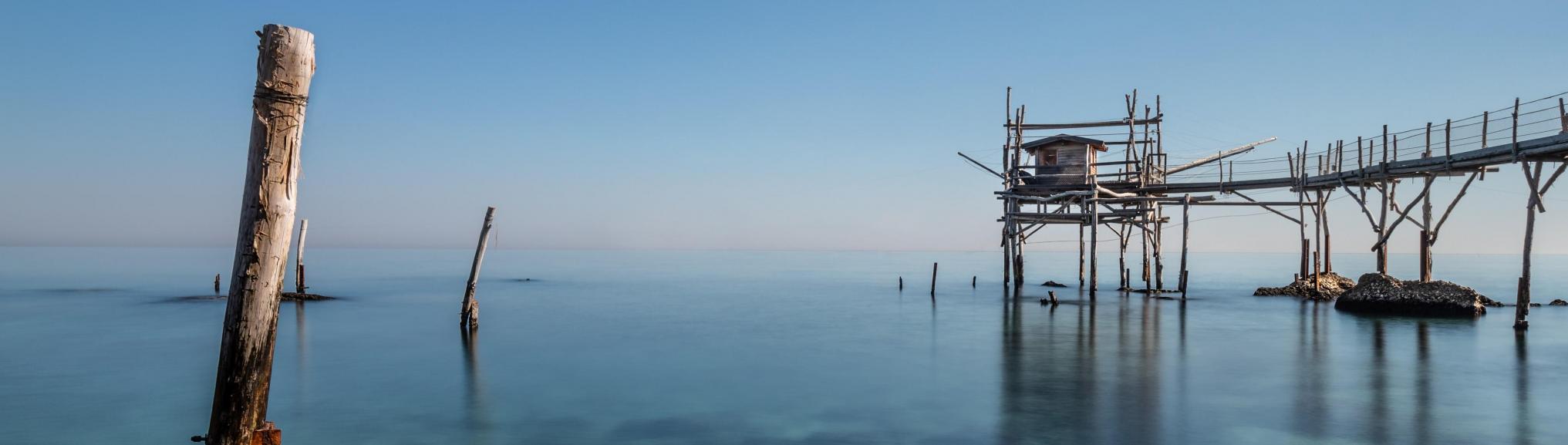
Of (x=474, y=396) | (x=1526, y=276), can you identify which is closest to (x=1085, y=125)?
(x=1526, y=276)

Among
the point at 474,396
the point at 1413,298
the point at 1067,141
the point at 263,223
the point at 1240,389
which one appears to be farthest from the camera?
the point at 1067,141

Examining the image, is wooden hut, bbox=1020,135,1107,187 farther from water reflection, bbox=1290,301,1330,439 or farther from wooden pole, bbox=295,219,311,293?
wooden pole, bbox=295,219,311,293

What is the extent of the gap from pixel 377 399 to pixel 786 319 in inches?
673

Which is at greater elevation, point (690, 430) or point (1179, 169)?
point (1179, 169)

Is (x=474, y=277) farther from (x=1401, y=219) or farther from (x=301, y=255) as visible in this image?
(x=1401, y=219)

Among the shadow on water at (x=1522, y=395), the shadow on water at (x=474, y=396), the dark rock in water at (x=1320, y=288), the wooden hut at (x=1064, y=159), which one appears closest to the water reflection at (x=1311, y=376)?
the shadow on water at (x=1522, y=395)

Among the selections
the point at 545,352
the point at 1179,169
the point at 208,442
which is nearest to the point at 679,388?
the point at 545,352

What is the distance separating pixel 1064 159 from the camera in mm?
32625

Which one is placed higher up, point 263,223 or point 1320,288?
point 263,223

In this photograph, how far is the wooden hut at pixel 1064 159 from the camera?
3225cm

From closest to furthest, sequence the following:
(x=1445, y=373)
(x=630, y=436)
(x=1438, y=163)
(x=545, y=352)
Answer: (x=630, y=436) → (x=1445, y=373) → (x=545, y=352) → (x=1438, y=163)

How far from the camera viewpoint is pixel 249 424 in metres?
6.55

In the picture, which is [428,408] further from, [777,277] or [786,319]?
[777,277]

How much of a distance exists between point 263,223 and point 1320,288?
35337 mm
